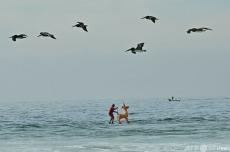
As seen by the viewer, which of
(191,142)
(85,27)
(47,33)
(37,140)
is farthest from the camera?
(37,140)

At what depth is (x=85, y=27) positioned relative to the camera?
→ 70.7ft

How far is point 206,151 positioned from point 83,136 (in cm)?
1068

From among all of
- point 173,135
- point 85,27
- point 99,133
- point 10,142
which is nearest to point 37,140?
point 10,142

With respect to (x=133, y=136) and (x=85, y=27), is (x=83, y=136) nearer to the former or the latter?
(x=133, y=136)

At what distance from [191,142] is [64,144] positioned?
21.9ft

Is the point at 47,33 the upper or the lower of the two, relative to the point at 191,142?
upper

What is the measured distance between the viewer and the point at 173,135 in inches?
1436

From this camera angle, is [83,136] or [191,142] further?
[83,136]

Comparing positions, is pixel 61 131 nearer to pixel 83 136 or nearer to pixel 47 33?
pixel 83 136

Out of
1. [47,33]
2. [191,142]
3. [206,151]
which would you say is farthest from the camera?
[191,142]

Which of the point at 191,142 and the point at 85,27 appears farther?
the point at 191,142

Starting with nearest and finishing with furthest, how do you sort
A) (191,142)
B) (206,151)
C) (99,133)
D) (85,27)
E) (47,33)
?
(47,33), (85,27), (206,151), (191,142), (99,133)

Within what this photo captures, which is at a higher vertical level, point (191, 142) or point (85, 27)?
point (85, 27)

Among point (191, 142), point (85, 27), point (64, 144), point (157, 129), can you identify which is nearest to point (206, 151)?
point (191, 142)
